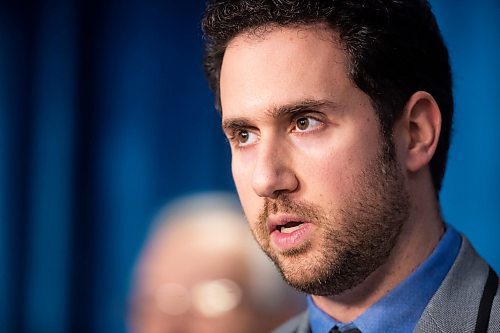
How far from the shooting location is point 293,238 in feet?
4.80

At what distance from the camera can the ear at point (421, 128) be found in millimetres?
1538

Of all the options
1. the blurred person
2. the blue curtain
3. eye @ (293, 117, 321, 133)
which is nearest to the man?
eye @ (293, 117, 321, 133)

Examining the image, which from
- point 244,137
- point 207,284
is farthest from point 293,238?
point 207,284

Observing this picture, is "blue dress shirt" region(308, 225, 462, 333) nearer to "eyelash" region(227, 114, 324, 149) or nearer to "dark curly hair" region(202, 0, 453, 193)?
"dark curly hair" region(202, 0, 453, 193)

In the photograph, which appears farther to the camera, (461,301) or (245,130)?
(245,130)

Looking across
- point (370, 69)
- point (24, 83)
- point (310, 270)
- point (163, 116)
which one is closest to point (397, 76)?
point (370, 69)

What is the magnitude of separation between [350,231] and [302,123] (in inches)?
9.0

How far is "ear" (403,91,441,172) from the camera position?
5.05 feet

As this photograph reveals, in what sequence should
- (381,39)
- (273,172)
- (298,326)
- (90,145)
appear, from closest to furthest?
(273,172) < (381,39) < (298,326) < (90,145)

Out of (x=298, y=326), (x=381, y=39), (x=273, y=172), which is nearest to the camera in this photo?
(x=273, y=172)

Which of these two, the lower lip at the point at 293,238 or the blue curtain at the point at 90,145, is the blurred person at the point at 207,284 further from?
the lower lip at the point at 293,238

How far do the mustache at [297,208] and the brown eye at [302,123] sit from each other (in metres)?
0.14

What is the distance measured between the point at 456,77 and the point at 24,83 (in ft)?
6.54

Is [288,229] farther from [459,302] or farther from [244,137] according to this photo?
[459,302]
